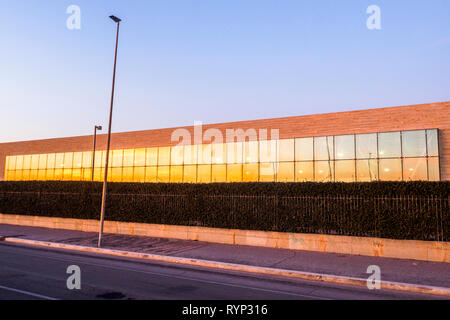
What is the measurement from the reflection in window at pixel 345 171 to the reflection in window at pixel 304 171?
5.86 feet

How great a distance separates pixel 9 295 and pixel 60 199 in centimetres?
1487

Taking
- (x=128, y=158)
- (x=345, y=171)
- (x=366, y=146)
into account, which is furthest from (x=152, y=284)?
(x=128, y=158)

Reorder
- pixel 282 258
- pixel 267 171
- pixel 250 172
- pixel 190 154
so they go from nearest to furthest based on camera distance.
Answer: pixel 282 258, pixel 267 171, pixel 250 172, pixel 190 154

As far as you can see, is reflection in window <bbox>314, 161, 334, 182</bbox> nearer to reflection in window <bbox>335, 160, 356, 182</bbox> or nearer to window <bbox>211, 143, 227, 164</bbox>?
reflection in window <bbox>335, 160, 356, 182</bbox>

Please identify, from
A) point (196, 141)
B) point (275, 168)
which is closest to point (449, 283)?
point (275, 168)

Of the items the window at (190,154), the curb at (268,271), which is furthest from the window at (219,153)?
the curb at (268,271)

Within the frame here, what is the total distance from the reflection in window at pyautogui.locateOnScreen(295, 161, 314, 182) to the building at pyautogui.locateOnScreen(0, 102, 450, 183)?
7 cm

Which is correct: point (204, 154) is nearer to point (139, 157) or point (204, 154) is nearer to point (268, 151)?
point (268, 151)

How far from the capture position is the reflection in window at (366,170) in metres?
22.9

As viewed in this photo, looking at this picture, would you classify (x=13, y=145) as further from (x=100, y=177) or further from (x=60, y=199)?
(x=60, y=199)

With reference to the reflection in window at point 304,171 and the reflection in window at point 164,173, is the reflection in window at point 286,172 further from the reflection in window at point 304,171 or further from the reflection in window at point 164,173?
the reflection in window at point 164,173

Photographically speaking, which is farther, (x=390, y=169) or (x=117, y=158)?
(x=117, y=158)

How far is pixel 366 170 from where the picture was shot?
23.2 meters

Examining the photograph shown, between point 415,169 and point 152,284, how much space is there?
1991 cm
